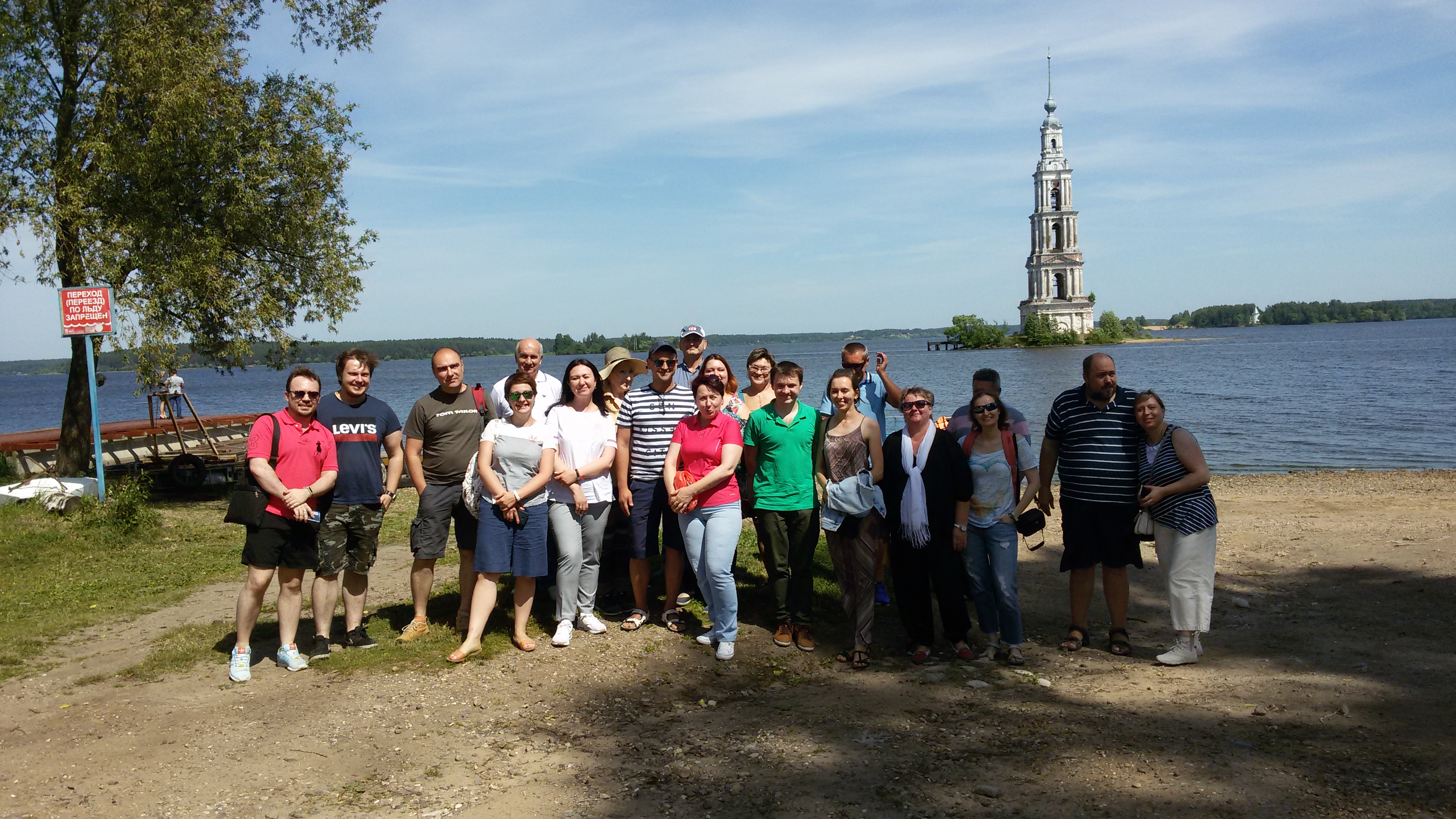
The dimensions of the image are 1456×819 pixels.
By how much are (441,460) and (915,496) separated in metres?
3.27

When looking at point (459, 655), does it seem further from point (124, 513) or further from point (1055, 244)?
point (1055, 244)

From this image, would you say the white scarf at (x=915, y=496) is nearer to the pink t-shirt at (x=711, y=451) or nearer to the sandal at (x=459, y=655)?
the pink t-shirt at (x=711, y=451)

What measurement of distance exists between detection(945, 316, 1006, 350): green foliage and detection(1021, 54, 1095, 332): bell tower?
8299mm

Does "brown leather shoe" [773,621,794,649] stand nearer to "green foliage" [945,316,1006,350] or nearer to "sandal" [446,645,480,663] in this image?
"sandal" [446,645,480,663]

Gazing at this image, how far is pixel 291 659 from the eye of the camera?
623 cm

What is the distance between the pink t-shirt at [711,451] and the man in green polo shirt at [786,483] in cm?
21

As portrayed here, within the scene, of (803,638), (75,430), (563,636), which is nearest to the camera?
(563,636)

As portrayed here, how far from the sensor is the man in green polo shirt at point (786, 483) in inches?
260

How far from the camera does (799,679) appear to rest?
20.5ft

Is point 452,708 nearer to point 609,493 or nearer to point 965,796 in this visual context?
point 609,493

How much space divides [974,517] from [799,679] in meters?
1.58

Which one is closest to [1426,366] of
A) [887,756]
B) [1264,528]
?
[1264,528]

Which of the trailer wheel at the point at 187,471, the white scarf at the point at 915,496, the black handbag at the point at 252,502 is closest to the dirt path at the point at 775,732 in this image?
the white scarf at the point at 915,496

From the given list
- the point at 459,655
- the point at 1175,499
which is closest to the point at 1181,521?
the point at 1175,499
